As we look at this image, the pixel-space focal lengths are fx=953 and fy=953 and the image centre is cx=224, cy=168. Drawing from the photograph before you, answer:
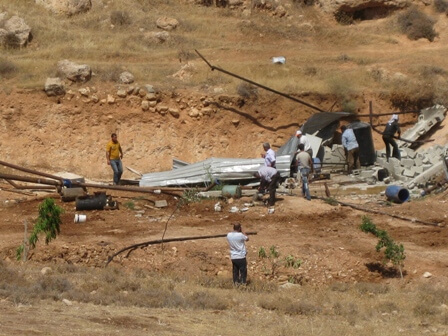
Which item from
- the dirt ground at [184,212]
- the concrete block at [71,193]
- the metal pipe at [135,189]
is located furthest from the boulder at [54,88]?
the concrete block at [71,193]

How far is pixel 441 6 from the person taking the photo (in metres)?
32.6

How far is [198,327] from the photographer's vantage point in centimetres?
1271

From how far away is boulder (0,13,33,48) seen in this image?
93.2 feet

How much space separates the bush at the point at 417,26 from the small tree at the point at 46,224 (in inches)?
674

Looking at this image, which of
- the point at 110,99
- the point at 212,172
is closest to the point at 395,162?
the point at 212,172

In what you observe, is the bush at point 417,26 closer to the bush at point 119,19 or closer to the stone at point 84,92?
the bush at point 119,19

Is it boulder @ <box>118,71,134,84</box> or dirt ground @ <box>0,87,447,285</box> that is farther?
boulder @ <box>118,71,134,84</box>

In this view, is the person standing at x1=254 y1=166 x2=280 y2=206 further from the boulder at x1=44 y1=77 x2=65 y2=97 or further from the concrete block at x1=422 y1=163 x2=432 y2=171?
the boulder at x1=44 y1=77 x2=65 y2=97

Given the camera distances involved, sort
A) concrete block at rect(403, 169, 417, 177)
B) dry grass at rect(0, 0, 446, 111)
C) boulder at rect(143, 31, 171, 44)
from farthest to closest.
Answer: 1. boulder at rect(143, 31, 171, 44)
2. dry grass at rect(0, 0, 446, 111)
3. concrete block at rect(403, 169, 417, 177)

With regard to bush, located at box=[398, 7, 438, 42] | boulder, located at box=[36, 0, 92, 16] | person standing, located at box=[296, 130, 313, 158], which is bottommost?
person standing, located at box=[296, 130, 313, 158]

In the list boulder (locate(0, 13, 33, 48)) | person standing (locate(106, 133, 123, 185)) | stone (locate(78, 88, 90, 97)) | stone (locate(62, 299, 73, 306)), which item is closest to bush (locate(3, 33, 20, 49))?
boulder (locate(0, 13, 33, 48))

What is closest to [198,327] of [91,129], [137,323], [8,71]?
[137,323]

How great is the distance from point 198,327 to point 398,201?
28.1ft

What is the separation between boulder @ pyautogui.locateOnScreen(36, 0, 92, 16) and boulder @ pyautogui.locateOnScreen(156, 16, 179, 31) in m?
2.63
